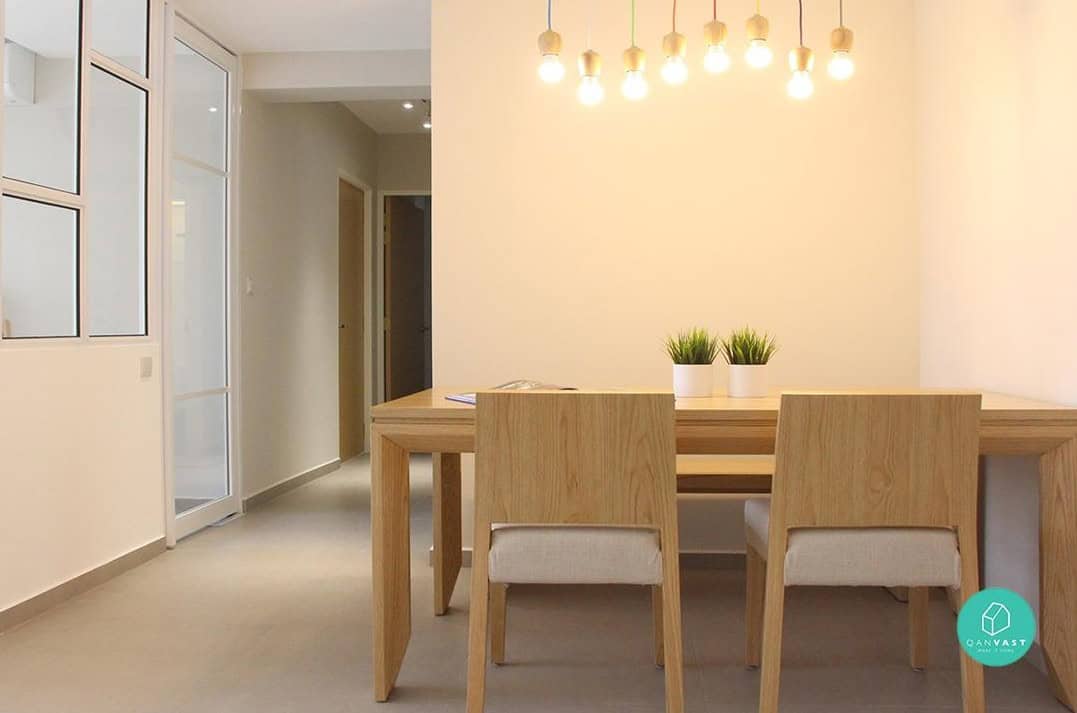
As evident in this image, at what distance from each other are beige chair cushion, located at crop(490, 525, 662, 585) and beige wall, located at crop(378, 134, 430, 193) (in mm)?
5992

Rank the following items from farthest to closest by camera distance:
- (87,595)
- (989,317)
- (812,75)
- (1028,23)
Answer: (812,75)
(87,595)
(989,317)
(1028,23)

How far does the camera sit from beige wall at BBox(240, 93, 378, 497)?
5.32 m

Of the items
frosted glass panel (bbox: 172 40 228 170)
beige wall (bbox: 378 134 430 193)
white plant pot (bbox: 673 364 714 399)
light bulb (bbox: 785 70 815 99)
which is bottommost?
white plant pot (bbox: 673 364 714 399)

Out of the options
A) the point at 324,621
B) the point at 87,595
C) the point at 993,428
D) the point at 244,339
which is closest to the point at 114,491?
the point at 87,595

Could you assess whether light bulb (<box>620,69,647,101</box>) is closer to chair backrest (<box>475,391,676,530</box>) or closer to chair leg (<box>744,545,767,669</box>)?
chair backrest (<box>475,391,676,530</box>)

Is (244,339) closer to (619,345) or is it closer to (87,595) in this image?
(87,595)

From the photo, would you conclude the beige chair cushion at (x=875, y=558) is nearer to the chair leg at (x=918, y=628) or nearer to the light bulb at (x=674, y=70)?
the chair leg at (x=918, y=628)

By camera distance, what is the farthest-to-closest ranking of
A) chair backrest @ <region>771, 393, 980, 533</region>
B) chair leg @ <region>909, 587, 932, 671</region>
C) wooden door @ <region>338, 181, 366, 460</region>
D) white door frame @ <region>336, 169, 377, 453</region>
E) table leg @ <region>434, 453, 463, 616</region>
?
white door frame @ <region>336, 169, 377, 453</region> → wooden door @ <region>338, 181, 366, 460</region> → table leg @ <region>434, 453, 463, 616</region> → chair leg @ <region>909, 587, 932, 671</region> → chair backrest @ <region>771, 393, 980, 533</region>

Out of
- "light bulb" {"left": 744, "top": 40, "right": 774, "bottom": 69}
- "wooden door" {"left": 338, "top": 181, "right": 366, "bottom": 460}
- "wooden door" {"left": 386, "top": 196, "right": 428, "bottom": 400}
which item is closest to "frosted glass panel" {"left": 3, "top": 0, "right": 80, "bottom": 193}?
A: "light bulb" {"left": 744, "top": 40, "right": 774, "bottom": 69}

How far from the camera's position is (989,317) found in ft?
9.93

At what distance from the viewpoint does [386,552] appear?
251 cm

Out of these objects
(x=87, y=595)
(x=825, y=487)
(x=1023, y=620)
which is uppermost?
(x=825, y=487)

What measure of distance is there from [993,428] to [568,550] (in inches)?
43.9

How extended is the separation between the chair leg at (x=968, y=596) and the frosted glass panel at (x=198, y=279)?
11.4 ft
